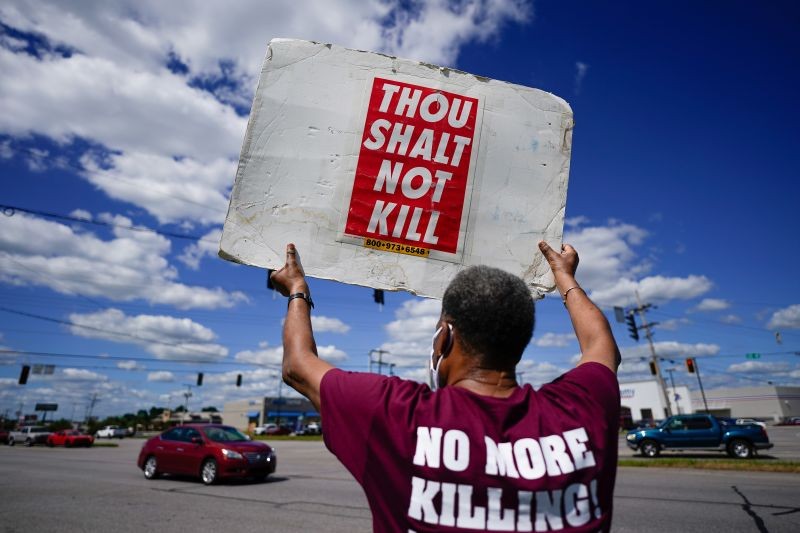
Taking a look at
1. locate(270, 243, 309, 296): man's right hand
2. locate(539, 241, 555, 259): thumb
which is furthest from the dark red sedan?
locate(539, 241, 555, 259): thumb

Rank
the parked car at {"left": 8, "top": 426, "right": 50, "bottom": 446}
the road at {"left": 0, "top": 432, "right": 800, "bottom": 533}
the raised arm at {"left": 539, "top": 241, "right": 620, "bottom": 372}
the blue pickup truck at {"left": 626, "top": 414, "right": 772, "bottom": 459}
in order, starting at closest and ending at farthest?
the raised arm at {"left": 539, "top": 241, "right": 620, "bottom": 372} < the road at {"left": 0, "top": 432, "right": 800, "bottom": 533} < the blue pickup truck at {"left": 626, "top": 414, "right": 772, "bottom": 459} < the parked car at {"left": 8, "top": 426, "right": 50, "bottom": 446}

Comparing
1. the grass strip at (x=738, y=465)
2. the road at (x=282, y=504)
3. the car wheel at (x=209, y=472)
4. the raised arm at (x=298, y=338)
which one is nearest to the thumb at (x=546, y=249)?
the raised arm at (x=298, y=338)

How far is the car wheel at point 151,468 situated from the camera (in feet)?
39.0

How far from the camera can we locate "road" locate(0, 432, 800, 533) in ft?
21.5

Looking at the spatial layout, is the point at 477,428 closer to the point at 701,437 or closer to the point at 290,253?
the point at 290,253

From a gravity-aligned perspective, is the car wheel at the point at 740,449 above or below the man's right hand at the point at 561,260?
below

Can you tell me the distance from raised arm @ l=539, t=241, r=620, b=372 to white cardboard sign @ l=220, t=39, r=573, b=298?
0.05 meters

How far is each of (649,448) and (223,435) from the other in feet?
52.9

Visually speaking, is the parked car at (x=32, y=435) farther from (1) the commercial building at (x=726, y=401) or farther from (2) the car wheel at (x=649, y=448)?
(1) the commercial building at (x=726, y=401)

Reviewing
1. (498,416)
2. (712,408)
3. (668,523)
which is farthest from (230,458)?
(712,408)

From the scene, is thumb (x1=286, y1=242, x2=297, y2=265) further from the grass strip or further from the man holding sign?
the grass strip

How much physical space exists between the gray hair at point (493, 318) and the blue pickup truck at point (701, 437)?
2056cm

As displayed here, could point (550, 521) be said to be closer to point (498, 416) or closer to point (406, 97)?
point (498, 416)

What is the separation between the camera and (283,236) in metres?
1.84
